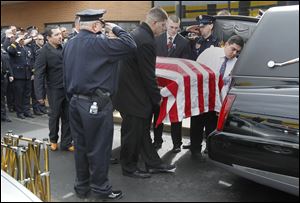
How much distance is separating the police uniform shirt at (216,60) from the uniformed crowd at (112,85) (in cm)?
1

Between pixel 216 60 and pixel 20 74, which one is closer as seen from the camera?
pixel 216 60

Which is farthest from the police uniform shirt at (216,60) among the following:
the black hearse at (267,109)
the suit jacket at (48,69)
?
the suit jacket at (48,69)

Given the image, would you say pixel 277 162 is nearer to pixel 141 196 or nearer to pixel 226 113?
pixel 226 113

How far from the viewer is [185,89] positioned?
4.40 m

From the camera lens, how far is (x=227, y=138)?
325 centimetres

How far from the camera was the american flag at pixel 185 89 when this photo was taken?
4352 millimetres

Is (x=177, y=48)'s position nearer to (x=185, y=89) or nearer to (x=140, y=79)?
(x=185, y=89)

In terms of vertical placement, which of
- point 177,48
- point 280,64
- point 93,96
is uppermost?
point 280,64

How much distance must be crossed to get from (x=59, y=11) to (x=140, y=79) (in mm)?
13492

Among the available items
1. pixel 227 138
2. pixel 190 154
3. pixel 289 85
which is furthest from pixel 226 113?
pixel 190 154

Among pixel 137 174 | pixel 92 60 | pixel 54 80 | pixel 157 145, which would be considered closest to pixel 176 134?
pixel 157 145

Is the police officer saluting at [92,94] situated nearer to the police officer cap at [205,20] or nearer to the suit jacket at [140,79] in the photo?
the suit jacket at [140,79]

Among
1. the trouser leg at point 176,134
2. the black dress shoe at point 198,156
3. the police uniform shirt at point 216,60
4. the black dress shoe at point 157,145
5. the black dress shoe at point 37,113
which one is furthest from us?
the black dress shoe at point 37,113

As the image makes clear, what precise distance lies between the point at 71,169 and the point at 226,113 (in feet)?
7.03
